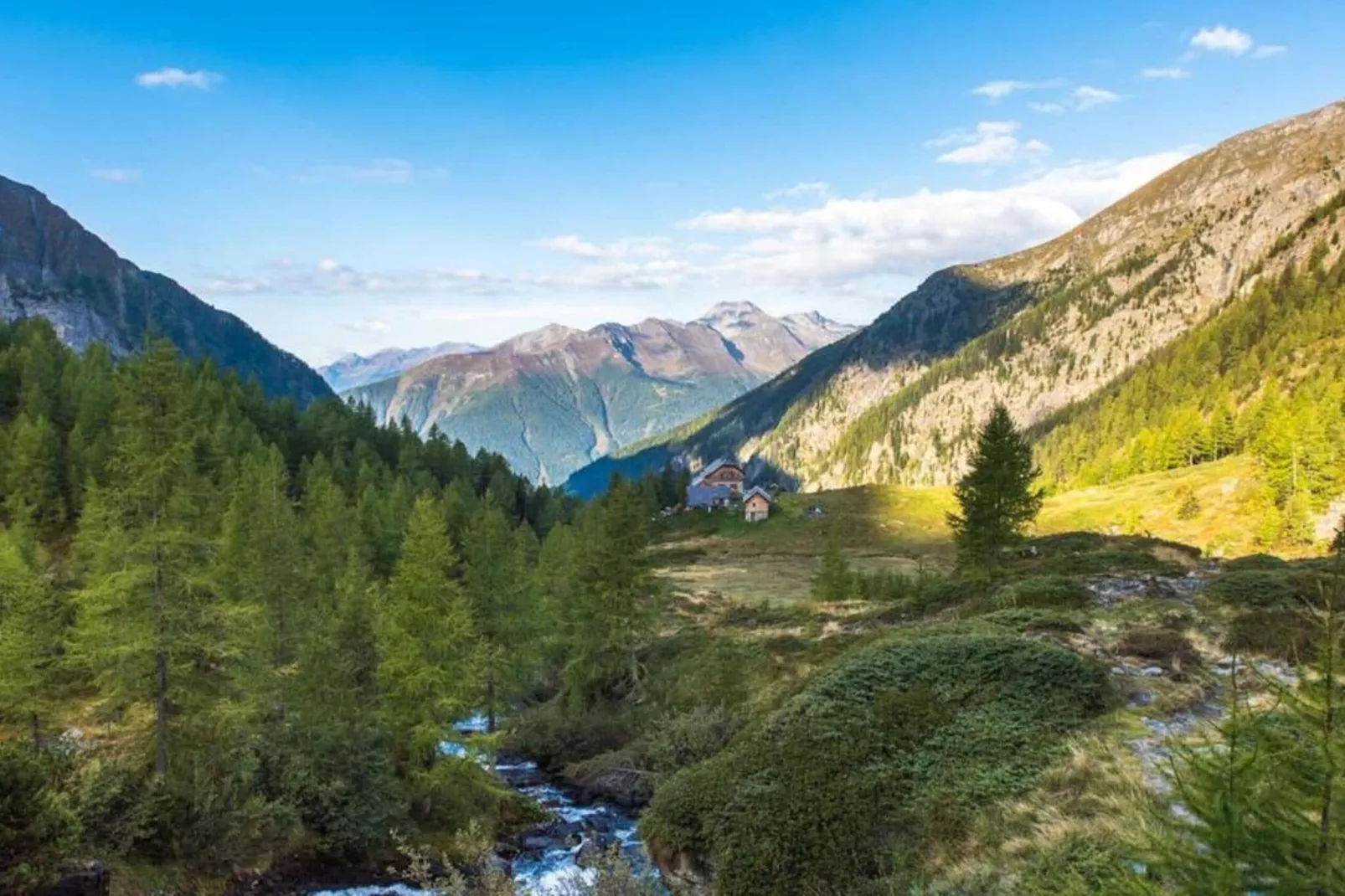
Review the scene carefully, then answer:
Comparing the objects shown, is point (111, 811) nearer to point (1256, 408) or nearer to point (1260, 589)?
point (1260, 589)

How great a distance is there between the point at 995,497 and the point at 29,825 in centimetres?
4494

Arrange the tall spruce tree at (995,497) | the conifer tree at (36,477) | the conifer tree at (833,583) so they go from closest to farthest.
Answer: the tall spruce tree at (995,497)
the conifer tree at (833,583)
the conifer tree at (36,477)

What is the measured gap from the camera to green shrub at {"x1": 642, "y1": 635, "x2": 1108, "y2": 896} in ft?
45.8

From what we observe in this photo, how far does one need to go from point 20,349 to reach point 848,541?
4210 inches

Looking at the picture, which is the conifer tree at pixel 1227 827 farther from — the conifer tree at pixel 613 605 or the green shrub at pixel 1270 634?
the conifer tree at pixel 613 605

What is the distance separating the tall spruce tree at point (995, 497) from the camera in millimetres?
46562

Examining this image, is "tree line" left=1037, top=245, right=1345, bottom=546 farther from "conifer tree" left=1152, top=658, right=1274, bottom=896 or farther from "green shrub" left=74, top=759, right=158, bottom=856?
"green shrub" left=74, top=759, right=158, bottom=856

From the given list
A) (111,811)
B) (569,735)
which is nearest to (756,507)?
(569,735)

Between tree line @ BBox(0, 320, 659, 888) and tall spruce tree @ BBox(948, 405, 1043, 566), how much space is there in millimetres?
19661

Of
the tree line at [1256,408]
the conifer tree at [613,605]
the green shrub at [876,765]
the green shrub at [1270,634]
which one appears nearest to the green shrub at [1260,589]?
the green shrub at [1270,634]

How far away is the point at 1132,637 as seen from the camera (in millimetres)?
22141

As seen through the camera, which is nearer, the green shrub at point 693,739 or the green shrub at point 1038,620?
the green shrub at point 1038,620

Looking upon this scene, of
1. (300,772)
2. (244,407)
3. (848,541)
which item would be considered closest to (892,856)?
(300,772)

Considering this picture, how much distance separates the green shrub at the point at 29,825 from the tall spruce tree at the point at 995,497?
42980 millimetres
